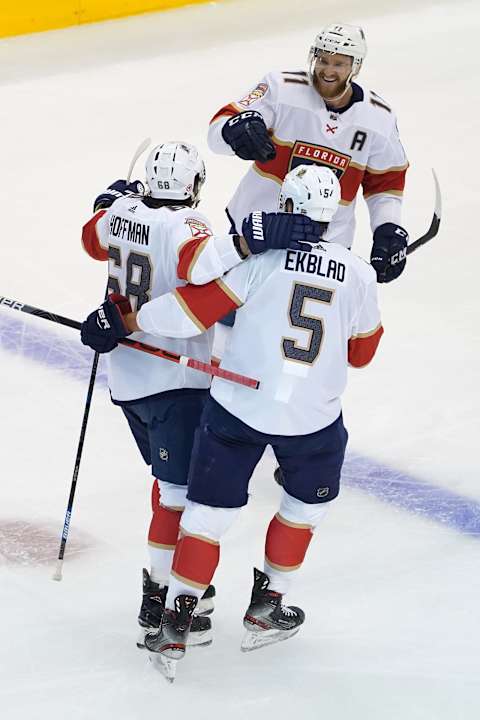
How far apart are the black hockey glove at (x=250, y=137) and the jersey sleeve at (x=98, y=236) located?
1.49 feet

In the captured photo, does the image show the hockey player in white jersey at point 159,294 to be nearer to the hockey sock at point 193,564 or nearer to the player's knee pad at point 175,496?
the player's knee pad at point 175,496

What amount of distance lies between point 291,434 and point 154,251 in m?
0.52

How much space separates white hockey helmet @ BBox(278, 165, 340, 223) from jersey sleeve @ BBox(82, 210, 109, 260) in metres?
0.50

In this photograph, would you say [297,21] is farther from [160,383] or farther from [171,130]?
[160,383]

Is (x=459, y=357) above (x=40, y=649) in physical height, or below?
above

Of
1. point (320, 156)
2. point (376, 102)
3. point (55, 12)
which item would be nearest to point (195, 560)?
point (320, 156)

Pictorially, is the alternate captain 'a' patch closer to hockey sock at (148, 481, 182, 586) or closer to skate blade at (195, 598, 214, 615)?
hockey sock at (148, 481, 182, 586)

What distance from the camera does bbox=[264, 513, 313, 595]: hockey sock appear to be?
3152 millimetres

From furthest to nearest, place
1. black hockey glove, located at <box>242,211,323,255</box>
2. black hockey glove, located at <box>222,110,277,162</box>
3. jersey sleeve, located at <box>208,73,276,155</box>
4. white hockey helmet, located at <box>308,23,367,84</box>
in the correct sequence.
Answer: jersey sleeve, located at <box>208,73,276,155</box>
white hockey helmet, located at <box>308,23,367,84</box>
black hockey glove, located at <box>222,110,277,162</box>
black hockey glove, located at <box>242,211,323,255</box>

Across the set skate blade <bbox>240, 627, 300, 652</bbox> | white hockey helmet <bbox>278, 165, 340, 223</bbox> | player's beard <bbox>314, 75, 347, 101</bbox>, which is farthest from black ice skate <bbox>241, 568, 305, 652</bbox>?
player's beard <bbox>314, 75, 347, 101</bbox>

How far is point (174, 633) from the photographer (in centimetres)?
305

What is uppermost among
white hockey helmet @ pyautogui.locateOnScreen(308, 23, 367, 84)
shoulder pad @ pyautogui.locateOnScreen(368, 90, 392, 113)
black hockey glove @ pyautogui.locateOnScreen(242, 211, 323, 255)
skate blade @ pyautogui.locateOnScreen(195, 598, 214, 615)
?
white hockey helmet @ pyautogui.locateOnScreen(308, 23, 367, 84)

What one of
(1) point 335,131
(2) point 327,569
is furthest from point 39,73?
(2) point 327,569

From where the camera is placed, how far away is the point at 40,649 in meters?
3.18
